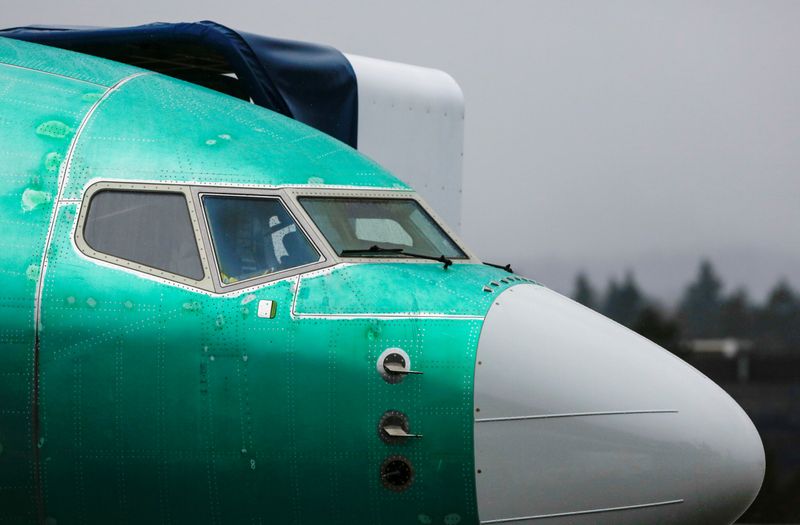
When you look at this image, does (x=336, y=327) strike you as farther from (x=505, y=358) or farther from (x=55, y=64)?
(x=55, y=64)

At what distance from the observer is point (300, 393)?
8055 mm

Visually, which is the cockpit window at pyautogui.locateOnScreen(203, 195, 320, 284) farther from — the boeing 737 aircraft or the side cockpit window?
the side cockpit window

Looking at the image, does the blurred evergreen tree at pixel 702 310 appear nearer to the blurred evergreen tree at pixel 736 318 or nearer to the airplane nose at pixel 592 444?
the blurred evergreen tree at pixel 736 318

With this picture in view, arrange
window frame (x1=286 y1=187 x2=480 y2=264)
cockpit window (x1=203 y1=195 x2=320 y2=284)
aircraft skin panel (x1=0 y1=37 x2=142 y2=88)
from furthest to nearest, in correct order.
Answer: aircraft skin panel (x1=0 y1=37 x2=142 y2=88) → window frame (x1=286 y1=187 x2=480 y2=264) → cockpit window (x1=203 y1=195 x2=320 y2=284)

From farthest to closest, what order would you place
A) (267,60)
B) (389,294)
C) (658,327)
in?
(658,327), (267,60), (389,294)

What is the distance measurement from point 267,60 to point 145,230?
10.8 feet

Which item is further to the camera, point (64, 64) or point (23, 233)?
point (64, 64)

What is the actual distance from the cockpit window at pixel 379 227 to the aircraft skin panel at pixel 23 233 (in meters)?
1.70

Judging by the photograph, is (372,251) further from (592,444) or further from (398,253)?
(592,444)

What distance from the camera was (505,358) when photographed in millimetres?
8094

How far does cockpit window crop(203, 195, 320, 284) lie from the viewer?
27.5 ft

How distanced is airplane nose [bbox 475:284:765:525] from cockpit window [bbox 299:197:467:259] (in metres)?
0.98

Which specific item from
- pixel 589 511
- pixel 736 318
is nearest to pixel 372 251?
pixel 589 511

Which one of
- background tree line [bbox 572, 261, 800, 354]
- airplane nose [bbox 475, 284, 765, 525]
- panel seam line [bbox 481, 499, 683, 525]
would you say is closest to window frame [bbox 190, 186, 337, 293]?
airplane nose [bbox 475, 284, 765, 525]
